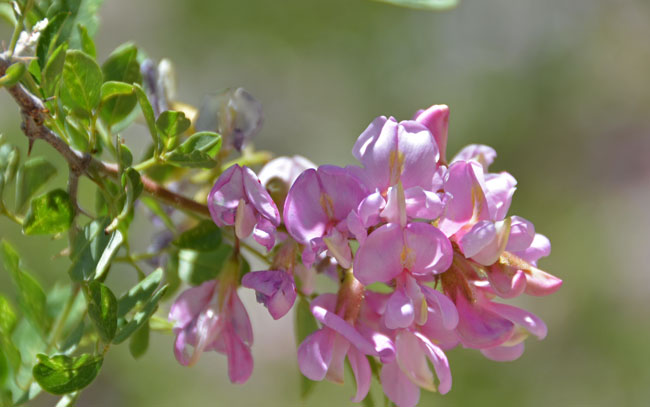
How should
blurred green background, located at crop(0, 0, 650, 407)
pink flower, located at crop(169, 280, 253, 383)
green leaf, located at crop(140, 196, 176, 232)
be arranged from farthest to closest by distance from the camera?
blurred green background, located at crop(0, 0, 650, 407) < green leaf, located at crop(140, 196, 176, 232) < pink flower, located at crop(169, 280, 253, 383)

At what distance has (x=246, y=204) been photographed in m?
0.41

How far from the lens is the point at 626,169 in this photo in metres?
3.13

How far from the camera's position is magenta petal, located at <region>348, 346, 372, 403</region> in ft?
1.37

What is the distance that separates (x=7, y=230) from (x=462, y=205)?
1611mm

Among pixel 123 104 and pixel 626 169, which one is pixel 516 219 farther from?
pixel 626 169

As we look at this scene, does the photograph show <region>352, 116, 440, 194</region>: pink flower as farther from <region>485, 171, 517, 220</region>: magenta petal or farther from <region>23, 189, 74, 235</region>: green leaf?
<region>23, 189, 74, 235</region>: green leaf

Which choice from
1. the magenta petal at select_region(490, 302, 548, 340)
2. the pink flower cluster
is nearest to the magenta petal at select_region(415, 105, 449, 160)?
the pink flower cluster

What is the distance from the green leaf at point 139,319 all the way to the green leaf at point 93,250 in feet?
0.11

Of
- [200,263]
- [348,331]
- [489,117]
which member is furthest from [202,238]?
[489,117]

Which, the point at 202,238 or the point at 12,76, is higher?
the point at 12,76

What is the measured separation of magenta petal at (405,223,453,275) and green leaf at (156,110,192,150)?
15cm

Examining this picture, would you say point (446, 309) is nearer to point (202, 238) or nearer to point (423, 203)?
point (423, 203)

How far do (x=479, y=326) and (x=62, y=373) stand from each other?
0.24 meters

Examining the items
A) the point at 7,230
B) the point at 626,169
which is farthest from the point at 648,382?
the point at 7,230
